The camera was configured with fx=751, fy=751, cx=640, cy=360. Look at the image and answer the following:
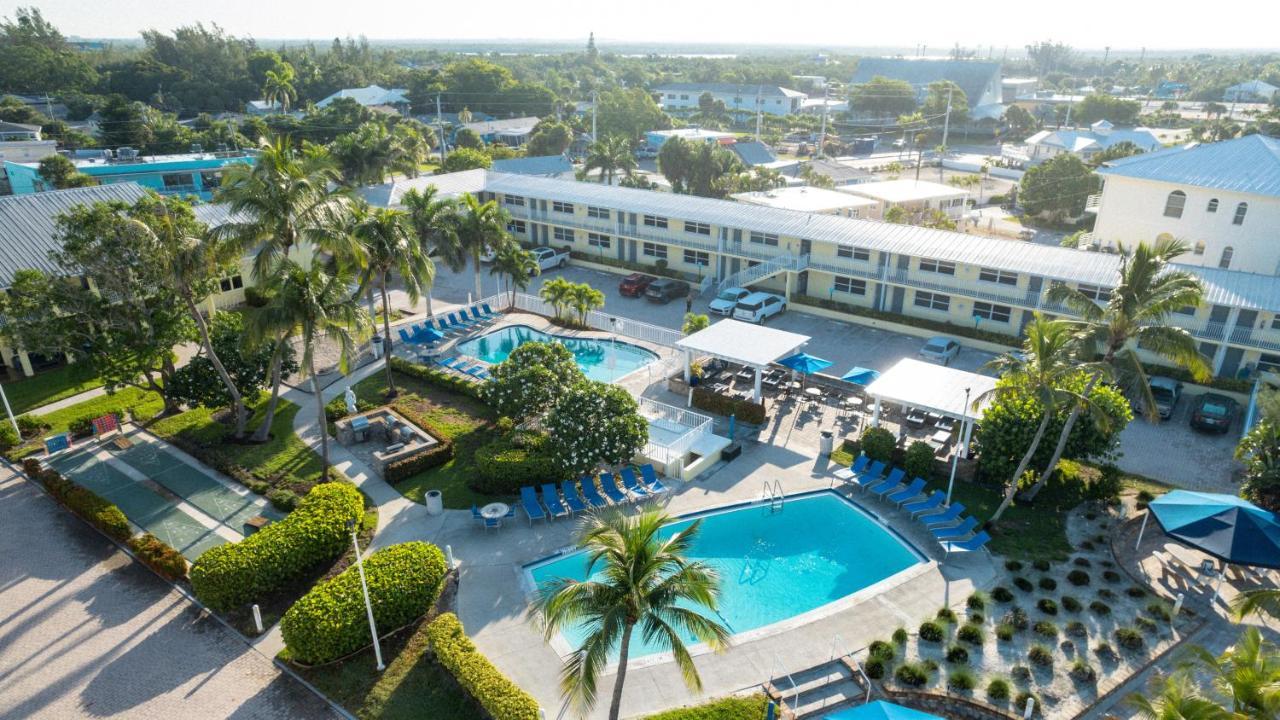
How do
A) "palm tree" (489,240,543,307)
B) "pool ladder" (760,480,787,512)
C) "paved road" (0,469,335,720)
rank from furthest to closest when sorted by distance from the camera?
"palm tree" (489,240,543,307)
"pool ladder" (760,480,787,512)
"paved road" (0,469,335,720)

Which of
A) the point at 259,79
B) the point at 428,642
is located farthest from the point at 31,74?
the point at 428,642

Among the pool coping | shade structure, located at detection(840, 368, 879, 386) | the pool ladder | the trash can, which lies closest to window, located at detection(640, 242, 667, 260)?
shade structure, located at detection(840, 368, 879, 386)

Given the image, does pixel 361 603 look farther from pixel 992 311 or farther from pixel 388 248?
pixel 992 311

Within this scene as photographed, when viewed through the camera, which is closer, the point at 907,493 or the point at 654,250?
the point at 907,493

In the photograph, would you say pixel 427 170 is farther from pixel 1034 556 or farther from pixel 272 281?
pixel 1034 556

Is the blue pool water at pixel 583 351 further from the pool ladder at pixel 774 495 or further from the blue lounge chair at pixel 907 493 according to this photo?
the blue lounge chair at pixel 907 493

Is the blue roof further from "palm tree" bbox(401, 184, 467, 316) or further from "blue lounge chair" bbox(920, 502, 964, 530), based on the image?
"palm tree" bbox(401, 184, 467, 316)

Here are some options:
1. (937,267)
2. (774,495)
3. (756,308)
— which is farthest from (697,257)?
(774,495)
